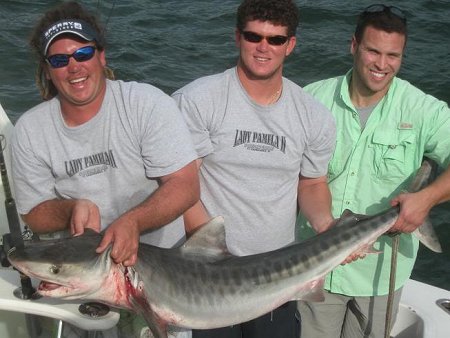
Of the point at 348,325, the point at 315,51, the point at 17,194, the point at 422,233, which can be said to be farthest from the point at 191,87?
the point at 315,51

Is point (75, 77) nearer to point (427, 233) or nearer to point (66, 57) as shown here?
point (66, 57)

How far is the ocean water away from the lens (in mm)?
11336

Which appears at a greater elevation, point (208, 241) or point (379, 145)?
point (379, 145)

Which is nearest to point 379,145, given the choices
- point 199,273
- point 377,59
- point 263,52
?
point 377,59

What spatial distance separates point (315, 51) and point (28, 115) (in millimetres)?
9447

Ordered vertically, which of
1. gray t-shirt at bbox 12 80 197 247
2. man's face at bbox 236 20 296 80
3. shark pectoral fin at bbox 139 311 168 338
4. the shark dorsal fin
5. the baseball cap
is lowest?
shark pectoral fin at bbox 139 311 168 338

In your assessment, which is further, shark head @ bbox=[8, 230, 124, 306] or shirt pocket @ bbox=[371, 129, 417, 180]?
shirt pocket @ bbox=[371, 129, 417, 180]

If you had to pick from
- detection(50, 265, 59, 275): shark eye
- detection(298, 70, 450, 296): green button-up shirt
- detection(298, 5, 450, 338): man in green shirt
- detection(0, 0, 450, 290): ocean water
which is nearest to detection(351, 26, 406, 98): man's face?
detection(298, 5, 450, 338): man in green shirt

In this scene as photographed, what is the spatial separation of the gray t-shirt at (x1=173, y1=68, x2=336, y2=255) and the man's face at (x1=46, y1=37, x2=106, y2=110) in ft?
1.84

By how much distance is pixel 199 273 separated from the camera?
3504 mm

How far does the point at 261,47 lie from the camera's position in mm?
3678

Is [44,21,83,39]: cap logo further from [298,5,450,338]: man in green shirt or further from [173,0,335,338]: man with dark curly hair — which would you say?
[298,5,450,338]: man in green shirt

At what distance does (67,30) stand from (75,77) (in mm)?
225

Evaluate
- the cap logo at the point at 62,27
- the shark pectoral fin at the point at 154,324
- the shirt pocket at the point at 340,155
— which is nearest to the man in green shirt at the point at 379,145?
the shirt pocket at the point at 340,155
